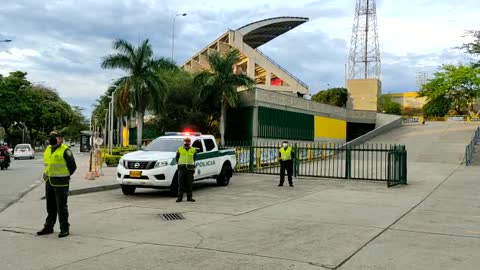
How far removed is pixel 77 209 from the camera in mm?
11633

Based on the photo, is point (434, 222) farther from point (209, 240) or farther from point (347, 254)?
point (209, 240)

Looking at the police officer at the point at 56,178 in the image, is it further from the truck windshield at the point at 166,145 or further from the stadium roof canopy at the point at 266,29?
the stadium roof canopy at the point at 266,29

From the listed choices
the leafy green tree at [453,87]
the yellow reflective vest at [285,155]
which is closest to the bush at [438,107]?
the leafy green tree at [453,87]

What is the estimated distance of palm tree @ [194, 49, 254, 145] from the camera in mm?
36594

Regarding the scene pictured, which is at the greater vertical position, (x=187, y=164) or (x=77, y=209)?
(x=187, y=164)

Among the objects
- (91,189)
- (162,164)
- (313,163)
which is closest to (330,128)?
(313,163)

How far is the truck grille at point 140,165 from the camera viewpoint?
14078mm

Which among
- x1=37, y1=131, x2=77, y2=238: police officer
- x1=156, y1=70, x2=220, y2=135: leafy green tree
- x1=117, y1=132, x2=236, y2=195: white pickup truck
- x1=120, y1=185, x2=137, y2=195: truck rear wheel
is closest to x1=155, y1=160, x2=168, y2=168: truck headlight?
x1=117, y1=132, x2=236, y2=195: white pickup truck

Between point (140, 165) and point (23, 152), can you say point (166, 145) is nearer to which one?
point (140, 165)

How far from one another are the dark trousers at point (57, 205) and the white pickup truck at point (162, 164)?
17.6 ft

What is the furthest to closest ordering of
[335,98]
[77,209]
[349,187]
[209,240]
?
[335,98] < [349,187] < [77,209] < [209,240]

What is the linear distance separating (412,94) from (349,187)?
10290 cm

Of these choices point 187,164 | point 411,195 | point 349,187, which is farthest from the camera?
point 349,187

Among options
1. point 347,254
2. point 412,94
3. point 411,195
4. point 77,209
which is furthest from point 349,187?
point 412,94
